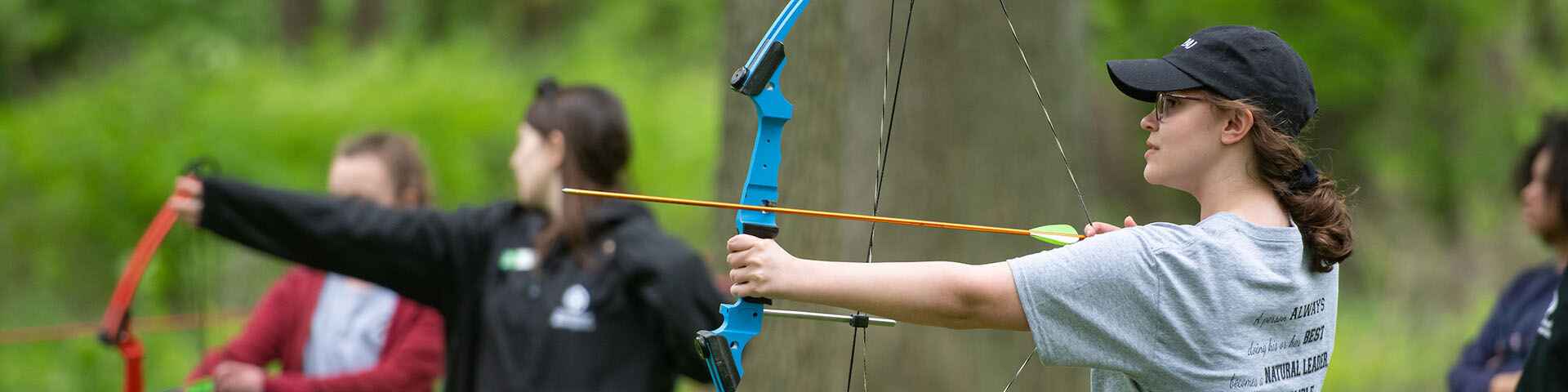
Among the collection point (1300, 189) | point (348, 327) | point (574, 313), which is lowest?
point (348, 327)

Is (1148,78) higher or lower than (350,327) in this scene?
higher

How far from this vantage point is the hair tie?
1965mm

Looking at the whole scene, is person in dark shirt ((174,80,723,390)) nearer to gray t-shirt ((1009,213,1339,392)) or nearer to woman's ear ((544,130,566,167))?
woman's ear ((544,130,566,167))

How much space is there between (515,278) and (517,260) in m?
0.05

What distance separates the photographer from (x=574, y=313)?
128 inches

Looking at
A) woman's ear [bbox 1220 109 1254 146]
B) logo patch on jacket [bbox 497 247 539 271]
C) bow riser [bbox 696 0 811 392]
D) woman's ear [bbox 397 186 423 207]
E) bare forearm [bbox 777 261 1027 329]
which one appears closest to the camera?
bare forearm [bbox 777 261 1027 329]

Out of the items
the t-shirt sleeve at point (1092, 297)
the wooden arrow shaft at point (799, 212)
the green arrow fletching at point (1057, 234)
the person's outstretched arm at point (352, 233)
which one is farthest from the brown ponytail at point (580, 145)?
the t-shirt sleeve at point (1092, 297)

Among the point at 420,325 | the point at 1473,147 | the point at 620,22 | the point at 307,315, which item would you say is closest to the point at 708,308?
the point at 420,325

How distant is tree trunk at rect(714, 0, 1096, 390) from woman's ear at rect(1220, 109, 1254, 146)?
163 cm

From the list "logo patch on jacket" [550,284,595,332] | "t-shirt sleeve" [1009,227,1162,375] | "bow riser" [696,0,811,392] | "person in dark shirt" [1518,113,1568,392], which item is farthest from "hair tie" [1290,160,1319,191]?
"logo patch on jacket" [550,284,595,332]

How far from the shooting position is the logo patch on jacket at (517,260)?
11.0 feet

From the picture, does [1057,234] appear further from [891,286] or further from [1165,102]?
[891,286]

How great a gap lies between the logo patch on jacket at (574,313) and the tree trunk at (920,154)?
1.62 feet

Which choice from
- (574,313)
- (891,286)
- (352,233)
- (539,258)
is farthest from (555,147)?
(891,286)
